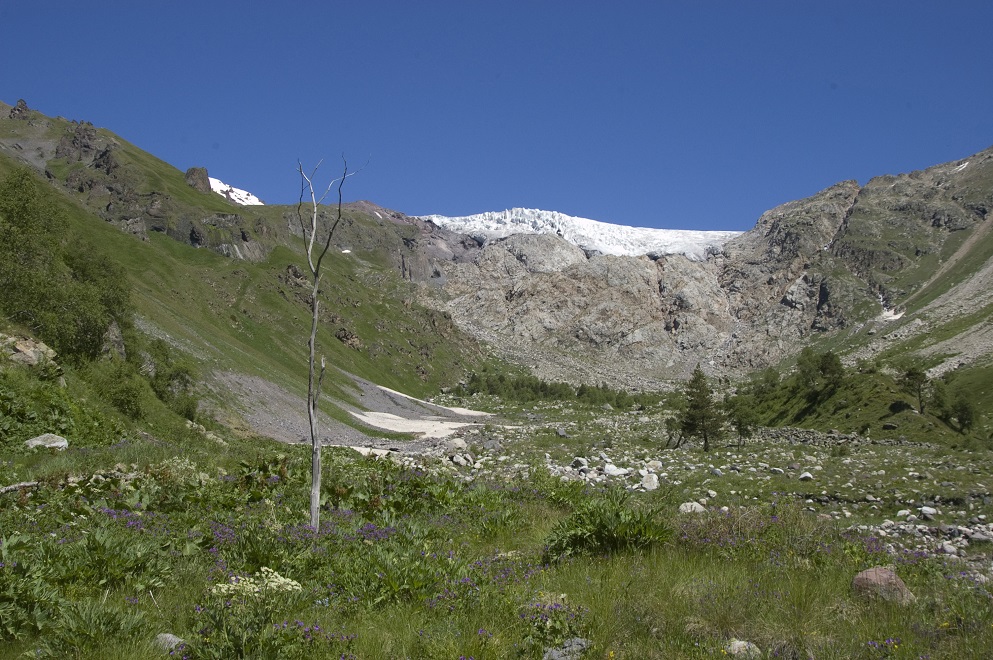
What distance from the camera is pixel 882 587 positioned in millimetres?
7047

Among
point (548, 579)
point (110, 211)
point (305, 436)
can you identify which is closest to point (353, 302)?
point (110, 211)

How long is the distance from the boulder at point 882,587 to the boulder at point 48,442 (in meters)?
18.1

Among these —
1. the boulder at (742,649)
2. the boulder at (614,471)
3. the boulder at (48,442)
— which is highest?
the boulder at (742,649)

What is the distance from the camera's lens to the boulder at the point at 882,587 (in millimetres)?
6888

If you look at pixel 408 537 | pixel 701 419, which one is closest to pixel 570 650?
pixel 408 537

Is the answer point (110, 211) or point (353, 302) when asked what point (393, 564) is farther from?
point (110, 211)

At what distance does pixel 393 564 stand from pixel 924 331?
8482 inches

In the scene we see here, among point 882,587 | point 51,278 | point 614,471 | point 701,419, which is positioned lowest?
point 614,471

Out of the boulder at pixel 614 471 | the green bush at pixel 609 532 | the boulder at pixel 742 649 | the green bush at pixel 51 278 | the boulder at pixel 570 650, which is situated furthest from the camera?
the green bush at pixel 51 278

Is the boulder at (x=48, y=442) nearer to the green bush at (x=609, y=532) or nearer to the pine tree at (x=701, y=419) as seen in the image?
the green bush at (x=609, y=532)

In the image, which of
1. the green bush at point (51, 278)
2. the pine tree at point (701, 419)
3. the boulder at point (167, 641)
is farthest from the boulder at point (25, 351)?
the pine tree at point (701, 419)

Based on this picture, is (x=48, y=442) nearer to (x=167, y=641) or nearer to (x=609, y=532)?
(x=167, y=641)

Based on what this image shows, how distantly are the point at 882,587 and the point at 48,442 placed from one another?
19.1 m

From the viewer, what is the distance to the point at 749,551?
8742 mm
